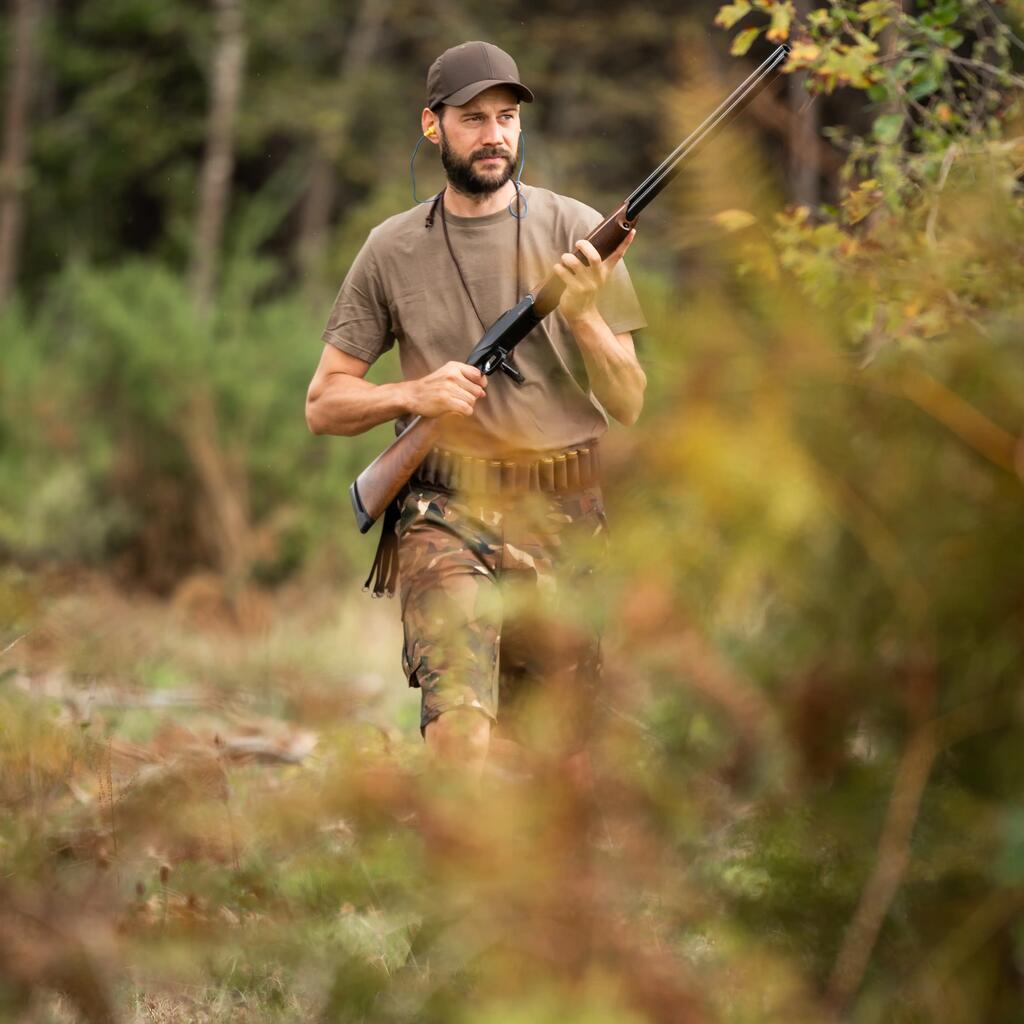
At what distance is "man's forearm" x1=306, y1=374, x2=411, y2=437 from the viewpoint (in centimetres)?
432

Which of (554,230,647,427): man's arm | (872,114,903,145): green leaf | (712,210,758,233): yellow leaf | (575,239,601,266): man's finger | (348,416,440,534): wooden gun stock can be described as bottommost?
(348,416,440,534): wooden gun stock

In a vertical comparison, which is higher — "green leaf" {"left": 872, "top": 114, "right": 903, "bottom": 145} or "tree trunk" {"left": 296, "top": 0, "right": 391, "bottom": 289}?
"tree trunk" {"left": 296, "top": 0, "right": 391, "bottom": 289}

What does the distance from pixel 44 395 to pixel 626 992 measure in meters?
14.4

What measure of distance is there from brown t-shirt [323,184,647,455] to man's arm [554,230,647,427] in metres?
0.18

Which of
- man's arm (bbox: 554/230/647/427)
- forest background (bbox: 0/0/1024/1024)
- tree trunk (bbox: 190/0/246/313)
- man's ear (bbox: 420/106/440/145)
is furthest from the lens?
tree trunk (bbox: 190/0/246/313)

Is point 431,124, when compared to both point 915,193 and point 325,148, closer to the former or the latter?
point 915,193

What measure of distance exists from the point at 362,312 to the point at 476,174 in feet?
1.59

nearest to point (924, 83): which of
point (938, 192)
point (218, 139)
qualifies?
point (938, 192)

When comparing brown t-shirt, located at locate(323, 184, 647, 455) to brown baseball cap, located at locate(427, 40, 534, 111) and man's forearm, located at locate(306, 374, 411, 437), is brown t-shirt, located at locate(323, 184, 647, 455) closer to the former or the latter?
man's forearm, located at locate(306, 374, 411, 437)

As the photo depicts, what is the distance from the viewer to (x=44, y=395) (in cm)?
1496

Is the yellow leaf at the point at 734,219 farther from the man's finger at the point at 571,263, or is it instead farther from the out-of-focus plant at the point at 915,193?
the man's finger at the point at 571,263

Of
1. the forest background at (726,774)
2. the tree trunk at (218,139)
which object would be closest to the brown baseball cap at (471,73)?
the forest background at (726,774)

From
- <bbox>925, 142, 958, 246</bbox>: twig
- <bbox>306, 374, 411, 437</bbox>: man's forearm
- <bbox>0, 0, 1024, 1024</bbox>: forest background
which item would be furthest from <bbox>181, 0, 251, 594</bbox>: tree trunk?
<bbox>0, 0, 1024, 1024</bbox>: forest background

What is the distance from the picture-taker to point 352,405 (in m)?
4.48
